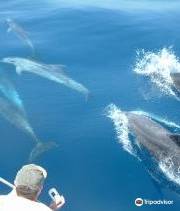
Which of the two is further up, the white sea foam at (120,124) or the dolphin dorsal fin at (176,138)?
the dolphin dorsal fin at (176,138)

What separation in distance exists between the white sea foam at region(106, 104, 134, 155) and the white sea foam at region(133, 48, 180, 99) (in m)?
1.73

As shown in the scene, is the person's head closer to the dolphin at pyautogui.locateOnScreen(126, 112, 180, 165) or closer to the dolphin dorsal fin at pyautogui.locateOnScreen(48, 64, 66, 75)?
the dolphin at pyautogui.locateOnScreen(126, 112, 180, 165)

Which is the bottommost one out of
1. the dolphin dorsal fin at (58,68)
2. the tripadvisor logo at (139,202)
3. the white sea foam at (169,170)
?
the tripadvisor logo at (139,202)

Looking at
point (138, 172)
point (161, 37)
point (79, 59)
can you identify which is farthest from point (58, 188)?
point (161, 37)

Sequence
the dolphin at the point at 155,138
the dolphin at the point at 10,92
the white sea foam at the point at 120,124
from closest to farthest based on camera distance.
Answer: the dolphin at the point at 155,138 → the white sea foam at the point at 120,124 → the dolphin at the point at 10,92

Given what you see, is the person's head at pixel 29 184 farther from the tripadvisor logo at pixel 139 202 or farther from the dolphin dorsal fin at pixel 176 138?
the dolphin dorsal fin at pixel 176 138

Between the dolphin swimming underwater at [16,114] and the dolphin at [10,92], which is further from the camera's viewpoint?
the dolphin at [10,92]

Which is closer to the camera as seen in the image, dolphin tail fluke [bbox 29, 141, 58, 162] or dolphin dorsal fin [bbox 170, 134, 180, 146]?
dolphin dorsal fin [bbox 170, 134, 180, 146]

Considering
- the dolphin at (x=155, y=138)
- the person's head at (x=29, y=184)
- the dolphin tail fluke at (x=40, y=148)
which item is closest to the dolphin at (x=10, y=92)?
the dolphin tail fluke at (x=40, y=148)

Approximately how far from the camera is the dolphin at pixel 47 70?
15.0m

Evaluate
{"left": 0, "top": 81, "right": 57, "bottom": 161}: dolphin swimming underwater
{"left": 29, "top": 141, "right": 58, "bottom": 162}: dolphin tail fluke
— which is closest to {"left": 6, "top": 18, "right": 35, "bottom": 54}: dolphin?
{"left": 0, "top": 81, "right": 57, "bottom": 161}: dolphin swimming underwater

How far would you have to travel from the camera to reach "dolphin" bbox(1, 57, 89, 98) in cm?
1498

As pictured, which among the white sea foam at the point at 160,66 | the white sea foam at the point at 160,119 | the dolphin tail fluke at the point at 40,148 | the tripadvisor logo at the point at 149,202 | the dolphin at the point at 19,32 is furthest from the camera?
the dolphin at the point at 19,32

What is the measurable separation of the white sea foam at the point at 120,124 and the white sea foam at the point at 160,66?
1.73 m
